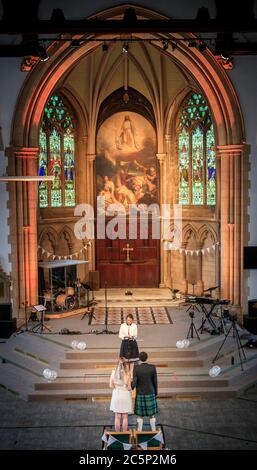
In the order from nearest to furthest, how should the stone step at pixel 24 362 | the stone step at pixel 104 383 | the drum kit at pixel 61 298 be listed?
1. the stone step at pixel 104 383
2. the stone step at pixel 24 362
3. the drum kit at pixel 61 298

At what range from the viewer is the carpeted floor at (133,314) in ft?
71.7

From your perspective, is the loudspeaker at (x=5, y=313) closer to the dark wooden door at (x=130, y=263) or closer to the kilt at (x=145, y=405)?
the dark wooden door at (x=130, y=263)

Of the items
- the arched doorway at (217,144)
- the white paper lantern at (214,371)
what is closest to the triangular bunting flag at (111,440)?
the white paper lantern at (214,371)

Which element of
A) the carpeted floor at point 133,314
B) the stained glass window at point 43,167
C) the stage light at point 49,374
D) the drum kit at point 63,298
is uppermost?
the stained glass window at point 43,167

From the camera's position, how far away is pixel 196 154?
26.5 metres

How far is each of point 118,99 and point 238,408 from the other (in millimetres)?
14132

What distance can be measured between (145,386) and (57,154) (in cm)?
1390

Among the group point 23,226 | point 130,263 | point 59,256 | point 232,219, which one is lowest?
point 130,263

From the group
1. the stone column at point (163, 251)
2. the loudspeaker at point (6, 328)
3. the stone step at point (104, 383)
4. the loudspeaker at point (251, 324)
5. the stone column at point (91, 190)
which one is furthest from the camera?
the stone column at point (163, 251)

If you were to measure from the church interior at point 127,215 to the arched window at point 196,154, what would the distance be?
0.06 m

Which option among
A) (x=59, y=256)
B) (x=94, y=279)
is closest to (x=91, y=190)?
(x=59, y=256)

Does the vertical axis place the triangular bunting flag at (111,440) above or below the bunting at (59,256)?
below

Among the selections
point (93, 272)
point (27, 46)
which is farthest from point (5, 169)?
point (93, 272)

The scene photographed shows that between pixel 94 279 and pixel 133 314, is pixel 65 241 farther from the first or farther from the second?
pixel 133 314
